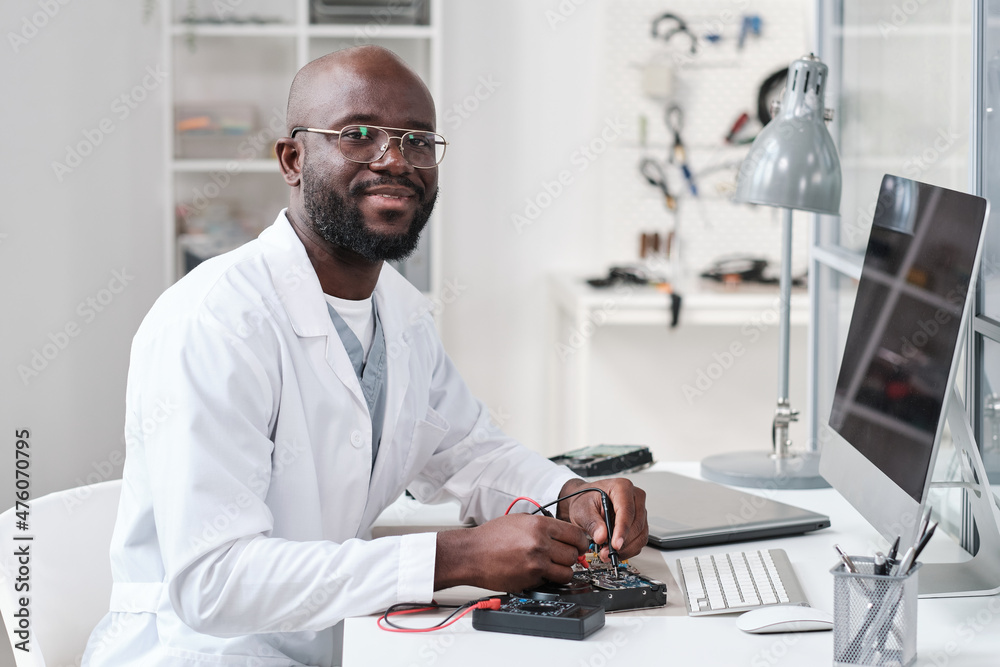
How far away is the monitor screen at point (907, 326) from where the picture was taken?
91 cm

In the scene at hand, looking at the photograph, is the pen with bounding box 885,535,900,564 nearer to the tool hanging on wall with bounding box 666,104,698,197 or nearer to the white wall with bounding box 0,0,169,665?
the white wall with bounding box 0,0,169,665

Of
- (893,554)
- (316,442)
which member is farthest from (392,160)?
Result: (893,554)

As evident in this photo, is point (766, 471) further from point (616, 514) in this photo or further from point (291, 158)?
point (291, 158)

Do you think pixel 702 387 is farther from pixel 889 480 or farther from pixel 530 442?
pixel 889 480

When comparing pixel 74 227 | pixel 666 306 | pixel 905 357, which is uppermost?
pixel 74 227

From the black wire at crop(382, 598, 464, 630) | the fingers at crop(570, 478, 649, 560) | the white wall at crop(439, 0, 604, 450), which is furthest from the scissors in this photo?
the black wire at crop(382, 598, 464, 630)

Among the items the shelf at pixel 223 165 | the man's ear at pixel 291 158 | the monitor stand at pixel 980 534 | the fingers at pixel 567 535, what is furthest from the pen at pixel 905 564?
the shelf at pixel 223 165

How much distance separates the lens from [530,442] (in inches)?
134

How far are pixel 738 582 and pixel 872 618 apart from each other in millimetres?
237

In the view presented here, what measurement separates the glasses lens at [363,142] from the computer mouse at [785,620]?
719mm

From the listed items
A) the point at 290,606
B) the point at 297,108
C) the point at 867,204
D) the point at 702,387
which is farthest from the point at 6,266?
the point at 702,387

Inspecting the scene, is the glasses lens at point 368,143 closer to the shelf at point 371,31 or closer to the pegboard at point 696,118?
the shelf at point 371,31

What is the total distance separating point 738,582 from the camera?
1051 millimetres

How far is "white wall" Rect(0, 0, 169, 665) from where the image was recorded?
2113 millimetres
